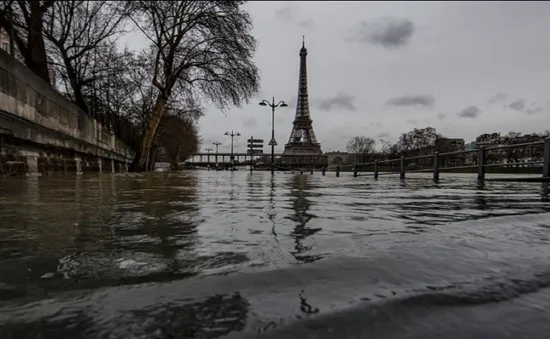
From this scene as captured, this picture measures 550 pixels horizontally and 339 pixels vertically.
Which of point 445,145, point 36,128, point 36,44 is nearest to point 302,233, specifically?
point 36,128

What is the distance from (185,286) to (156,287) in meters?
0.11

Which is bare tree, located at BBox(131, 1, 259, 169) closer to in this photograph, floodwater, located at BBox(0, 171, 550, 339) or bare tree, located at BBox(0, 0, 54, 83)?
bare tree, located at BBox(0, 0, 54, 83)

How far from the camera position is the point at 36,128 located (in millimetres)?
10797

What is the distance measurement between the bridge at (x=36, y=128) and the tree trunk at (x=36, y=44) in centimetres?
287

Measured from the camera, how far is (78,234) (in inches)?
96.4

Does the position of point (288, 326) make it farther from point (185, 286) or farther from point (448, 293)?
point (448, 293)

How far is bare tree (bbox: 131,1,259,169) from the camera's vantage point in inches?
926

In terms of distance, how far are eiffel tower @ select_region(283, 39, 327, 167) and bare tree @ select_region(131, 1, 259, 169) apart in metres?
57.9

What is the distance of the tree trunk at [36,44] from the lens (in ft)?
55.1

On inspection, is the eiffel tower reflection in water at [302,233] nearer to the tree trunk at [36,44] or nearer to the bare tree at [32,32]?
the bare tree at [32,32]

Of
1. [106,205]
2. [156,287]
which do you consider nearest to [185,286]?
[156,287]

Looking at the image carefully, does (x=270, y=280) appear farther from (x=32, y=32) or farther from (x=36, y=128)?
(x=32, y=32)

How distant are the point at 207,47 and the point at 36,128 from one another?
15.0 meters

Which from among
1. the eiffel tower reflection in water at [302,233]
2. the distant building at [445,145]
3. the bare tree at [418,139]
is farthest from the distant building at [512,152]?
the bare tree at [418,139]
